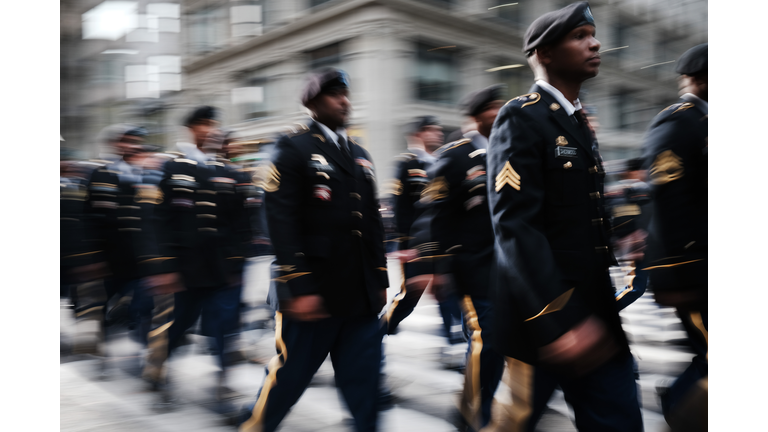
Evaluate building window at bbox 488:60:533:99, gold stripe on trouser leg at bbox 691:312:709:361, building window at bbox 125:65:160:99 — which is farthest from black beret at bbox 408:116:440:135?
building window at bbox 488:60:533:99

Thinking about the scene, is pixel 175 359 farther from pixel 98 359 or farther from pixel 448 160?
pixel 448 160

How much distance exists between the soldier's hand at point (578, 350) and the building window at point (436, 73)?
52.9 feet

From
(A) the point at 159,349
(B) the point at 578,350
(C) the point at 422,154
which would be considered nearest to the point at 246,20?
(C) the point at 422,154

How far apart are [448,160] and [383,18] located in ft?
45.5

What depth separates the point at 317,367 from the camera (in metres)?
2.67

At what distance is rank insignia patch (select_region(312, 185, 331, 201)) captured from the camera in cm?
273

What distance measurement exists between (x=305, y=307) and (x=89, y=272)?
3.43 metres

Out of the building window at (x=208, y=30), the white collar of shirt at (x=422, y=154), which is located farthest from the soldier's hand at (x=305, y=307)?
the building window at (x=208, y=30)

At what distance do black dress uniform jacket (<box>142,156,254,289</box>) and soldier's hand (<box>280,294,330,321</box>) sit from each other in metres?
1.62

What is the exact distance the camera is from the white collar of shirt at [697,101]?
2.58 m

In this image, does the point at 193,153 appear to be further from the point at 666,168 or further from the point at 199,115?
the point at 666,168

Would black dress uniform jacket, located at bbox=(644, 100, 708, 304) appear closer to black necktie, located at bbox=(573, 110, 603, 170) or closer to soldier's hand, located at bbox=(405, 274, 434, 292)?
black necktie, located at bbox=(573, 110, 603, 170)

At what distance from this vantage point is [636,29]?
23.8 meters
